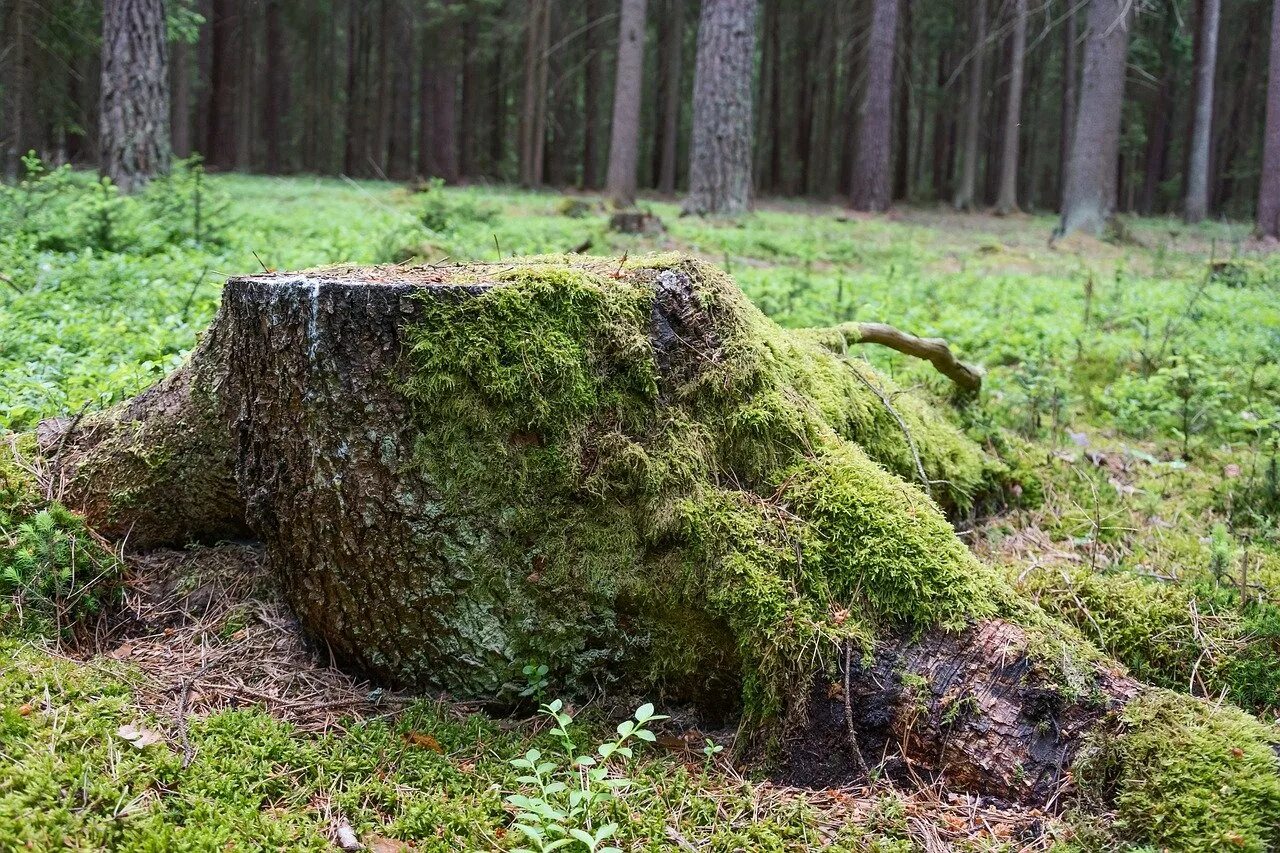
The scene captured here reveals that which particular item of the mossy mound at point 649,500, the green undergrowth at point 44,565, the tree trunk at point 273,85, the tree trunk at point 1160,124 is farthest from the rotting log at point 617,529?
the tree trunk at point 1160,124

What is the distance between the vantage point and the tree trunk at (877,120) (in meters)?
18.5

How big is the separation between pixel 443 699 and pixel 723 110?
522 inches

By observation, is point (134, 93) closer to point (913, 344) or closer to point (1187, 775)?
point (913, 344)

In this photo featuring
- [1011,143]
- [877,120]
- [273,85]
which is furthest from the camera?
[273,85]

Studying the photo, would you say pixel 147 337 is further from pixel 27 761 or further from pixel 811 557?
pixel 811 557

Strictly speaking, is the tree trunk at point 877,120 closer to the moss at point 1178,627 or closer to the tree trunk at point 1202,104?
the tree trunk at point 1202,104

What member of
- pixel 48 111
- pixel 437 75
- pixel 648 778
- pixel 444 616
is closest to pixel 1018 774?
pixel 648 778

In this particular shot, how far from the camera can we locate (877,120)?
19.1m

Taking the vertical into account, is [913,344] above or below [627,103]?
below

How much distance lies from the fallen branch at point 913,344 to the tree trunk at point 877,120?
16016 millimetres

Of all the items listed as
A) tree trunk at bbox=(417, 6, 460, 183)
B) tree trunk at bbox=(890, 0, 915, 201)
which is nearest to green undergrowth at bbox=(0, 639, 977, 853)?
tree trunk at bbox=(417, 6, 460, 183)

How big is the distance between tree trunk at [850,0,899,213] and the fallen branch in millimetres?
16016

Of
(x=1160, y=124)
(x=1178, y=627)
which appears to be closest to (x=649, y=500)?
(x=1178, y=627)

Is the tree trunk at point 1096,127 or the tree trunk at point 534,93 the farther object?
the tree trunk at point 534,93
